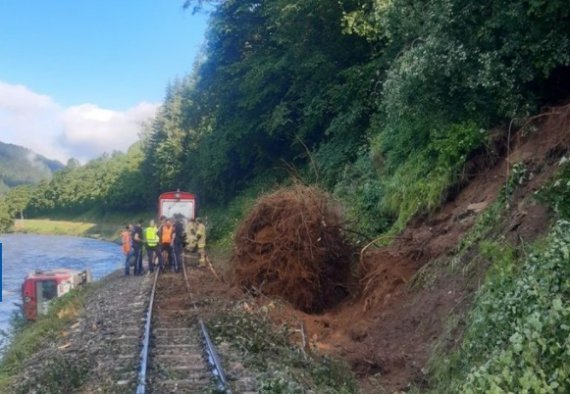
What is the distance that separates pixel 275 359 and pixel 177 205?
2462 centimetres

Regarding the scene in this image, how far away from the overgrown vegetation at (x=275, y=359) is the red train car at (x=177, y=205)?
70.0 feet

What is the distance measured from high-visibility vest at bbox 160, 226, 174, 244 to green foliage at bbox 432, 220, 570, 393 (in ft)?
48.8

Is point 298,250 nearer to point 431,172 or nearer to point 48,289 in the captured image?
point 431,172

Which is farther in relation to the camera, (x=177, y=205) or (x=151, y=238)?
(x=177, y=205)

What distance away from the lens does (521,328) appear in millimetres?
6320

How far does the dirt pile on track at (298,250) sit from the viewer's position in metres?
15.0

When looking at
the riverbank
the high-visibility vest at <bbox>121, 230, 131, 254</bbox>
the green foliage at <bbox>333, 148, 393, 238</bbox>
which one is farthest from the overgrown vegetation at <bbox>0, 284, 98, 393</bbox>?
the riverbank

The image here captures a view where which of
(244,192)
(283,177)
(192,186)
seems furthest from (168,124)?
(283,177)

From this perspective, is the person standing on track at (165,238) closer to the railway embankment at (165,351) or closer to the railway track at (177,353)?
the railway embankment at (165,351)

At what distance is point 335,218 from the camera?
51.3 ft

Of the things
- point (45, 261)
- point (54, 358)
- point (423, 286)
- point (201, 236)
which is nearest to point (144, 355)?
point (54, 358)

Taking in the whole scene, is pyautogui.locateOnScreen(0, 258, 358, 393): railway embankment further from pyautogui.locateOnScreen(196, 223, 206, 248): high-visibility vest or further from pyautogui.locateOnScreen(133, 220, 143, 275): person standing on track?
pyautogui.locateOnScreen(196, 223, 206, 248): high-visibility vest

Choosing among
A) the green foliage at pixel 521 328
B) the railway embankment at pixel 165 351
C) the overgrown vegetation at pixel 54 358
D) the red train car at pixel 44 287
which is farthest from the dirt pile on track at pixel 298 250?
the red train car at pixel 44 287

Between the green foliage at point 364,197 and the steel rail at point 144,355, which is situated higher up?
the green foliage at point 364,197
